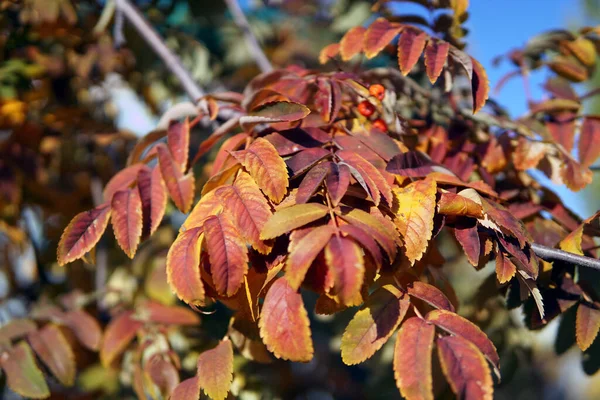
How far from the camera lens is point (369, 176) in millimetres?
688

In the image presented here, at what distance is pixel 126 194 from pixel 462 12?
0.71 metres

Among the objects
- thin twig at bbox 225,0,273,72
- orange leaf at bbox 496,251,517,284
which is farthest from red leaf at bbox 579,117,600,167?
thin twig at bbox 225,0,273,72

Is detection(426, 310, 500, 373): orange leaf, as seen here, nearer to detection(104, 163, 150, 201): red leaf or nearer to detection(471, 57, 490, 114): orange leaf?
detection(471, 57, 490, 114): orange leaf

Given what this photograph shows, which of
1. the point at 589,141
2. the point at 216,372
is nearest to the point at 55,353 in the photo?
the point at 216,372

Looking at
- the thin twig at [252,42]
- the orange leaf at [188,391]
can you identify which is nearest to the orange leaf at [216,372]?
the orange leaf at [188,391]

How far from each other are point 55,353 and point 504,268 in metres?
0.91

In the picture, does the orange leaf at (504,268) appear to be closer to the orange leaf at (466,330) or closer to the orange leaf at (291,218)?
the orange leaf at (466,330)

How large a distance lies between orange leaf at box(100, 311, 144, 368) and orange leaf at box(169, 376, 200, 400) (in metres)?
0.45

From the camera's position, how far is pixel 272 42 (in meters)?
2.94

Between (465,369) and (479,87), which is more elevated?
(479,87)

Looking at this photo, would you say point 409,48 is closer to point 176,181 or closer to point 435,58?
point 435,58

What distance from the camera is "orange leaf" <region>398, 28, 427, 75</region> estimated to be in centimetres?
85

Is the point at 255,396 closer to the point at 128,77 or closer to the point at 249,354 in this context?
the point at 249,354

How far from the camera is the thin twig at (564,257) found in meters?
0.68
